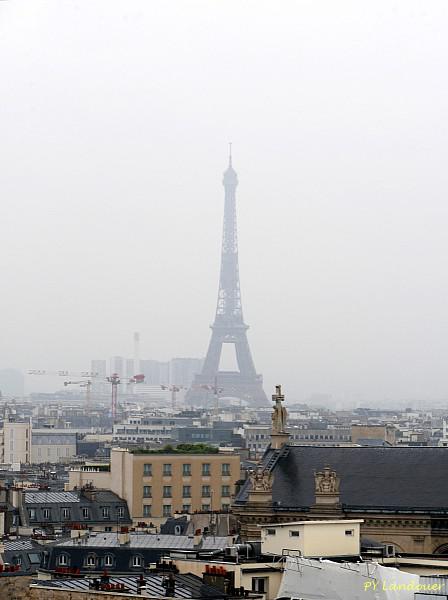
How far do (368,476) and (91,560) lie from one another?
10.7m

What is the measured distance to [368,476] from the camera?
263 ft

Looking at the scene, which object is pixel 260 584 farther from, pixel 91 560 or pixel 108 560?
pixel 91 560

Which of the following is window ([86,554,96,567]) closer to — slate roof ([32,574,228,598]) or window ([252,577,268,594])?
slate roof ([32,574,228,598])

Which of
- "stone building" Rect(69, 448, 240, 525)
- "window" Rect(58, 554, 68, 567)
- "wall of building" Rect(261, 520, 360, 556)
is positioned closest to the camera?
"wall of building" Rect(261, 520, 360, 556)

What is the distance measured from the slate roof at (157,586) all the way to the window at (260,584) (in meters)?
1.50

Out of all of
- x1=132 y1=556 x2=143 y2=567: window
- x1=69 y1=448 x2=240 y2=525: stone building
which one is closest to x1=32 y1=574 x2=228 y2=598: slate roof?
x1=132 y1=556 x2=143 y2=567: window

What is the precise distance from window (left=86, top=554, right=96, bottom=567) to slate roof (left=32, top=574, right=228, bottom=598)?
19.7 metres

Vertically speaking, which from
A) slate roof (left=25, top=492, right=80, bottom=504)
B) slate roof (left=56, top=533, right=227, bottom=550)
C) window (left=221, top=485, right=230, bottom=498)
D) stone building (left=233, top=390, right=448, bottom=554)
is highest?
window (left=221, top=485, right=230, bottom=498)

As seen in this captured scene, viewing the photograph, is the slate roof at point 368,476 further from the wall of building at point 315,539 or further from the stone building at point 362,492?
the wall of building at point 315,539

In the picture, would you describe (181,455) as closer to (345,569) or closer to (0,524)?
(0,524)

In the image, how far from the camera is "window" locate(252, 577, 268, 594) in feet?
180

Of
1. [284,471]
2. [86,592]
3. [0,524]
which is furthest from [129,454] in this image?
[86,592]

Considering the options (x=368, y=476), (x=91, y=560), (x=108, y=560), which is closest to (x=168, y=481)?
(x=368, y=476)

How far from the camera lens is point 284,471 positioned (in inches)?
3250
